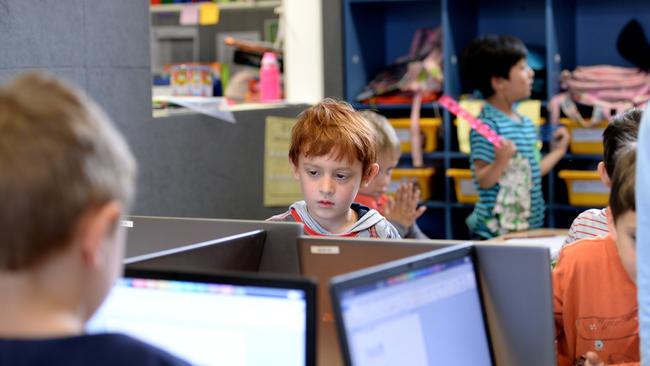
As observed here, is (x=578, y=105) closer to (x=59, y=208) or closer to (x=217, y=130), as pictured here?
(x=217, y=130)

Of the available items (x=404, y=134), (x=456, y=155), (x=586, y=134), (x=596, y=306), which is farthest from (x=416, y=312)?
Answer: (x=404, y=134)

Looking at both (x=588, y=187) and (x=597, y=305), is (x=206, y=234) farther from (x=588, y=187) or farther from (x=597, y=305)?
(x=588, y=187)

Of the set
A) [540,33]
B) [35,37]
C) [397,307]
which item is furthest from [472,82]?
[397,307]

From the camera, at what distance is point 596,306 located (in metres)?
1.70

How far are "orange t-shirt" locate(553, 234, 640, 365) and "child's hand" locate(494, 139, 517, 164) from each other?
7.08 feet

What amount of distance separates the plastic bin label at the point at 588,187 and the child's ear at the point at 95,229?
Result: 12.5 ft

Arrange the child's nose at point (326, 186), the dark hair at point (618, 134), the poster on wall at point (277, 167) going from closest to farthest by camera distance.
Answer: the dark hair at point (618, 134), the child's nose at point (326, 186), the poster on wall at point (277, 167)

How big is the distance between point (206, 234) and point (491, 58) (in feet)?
8.45

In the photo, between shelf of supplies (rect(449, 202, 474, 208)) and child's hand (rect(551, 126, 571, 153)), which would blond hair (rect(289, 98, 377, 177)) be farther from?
shelf of supplies (rect(449, 202, 474, 208))

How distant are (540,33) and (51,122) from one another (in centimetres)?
442

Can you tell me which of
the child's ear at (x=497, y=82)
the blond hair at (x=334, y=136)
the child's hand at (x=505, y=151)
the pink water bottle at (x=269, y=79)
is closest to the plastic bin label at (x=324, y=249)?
the blond hair at (x=334, y=136)

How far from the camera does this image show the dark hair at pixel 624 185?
1.50m

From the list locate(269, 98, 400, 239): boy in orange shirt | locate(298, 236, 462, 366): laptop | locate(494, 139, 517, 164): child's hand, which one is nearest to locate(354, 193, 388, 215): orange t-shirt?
locate(269, 98, 400, 239): boy in orange shirt

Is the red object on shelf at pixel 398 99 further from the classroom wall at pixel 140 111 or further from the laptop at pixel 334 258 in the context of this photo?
the laptop at pixel 334 258
